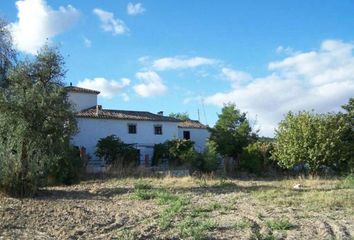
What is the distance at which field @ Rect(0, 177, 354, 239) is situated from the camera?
34.8 feet

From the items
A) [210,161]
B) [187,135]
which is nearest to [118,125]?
[187,135]

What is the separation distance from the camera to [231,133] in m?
47.3

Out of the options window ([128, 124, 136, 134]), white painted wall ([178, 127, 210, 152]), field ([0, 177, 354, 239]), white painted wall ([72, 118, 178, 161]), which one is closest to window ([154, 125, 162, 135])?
white painted wall ([72, 118, 178, 161])

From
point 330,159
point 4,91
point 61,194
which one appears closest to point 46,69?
point 4,91

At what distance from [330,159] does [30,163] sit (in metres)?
24.5

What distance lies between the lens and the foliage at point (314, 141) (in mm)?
34906

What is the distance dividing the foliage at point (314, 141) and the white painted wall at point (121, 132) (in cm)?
1520

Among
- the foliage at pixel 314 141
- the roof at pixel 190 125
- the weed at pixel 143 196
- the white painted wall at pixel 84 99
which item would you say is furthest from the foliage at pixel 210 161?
the weed at pixel 143 196

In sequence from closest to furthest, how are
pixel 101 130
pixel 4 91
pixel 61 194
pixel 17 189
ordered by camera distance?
1. pixel 17 189
2. pixel 61 194
3. pixel 4 91
4. pixel 101 130

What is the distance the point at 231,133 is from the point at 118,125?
10440 mm

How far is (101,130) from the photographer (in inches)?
1870

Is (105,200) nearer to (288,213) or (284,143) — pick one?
(288,213)

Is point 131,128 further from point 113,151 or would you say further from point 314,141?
point 314,141

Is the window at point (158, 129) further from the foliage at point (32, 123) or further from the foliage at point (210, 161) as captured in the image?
the foliage at point (32, 123)
